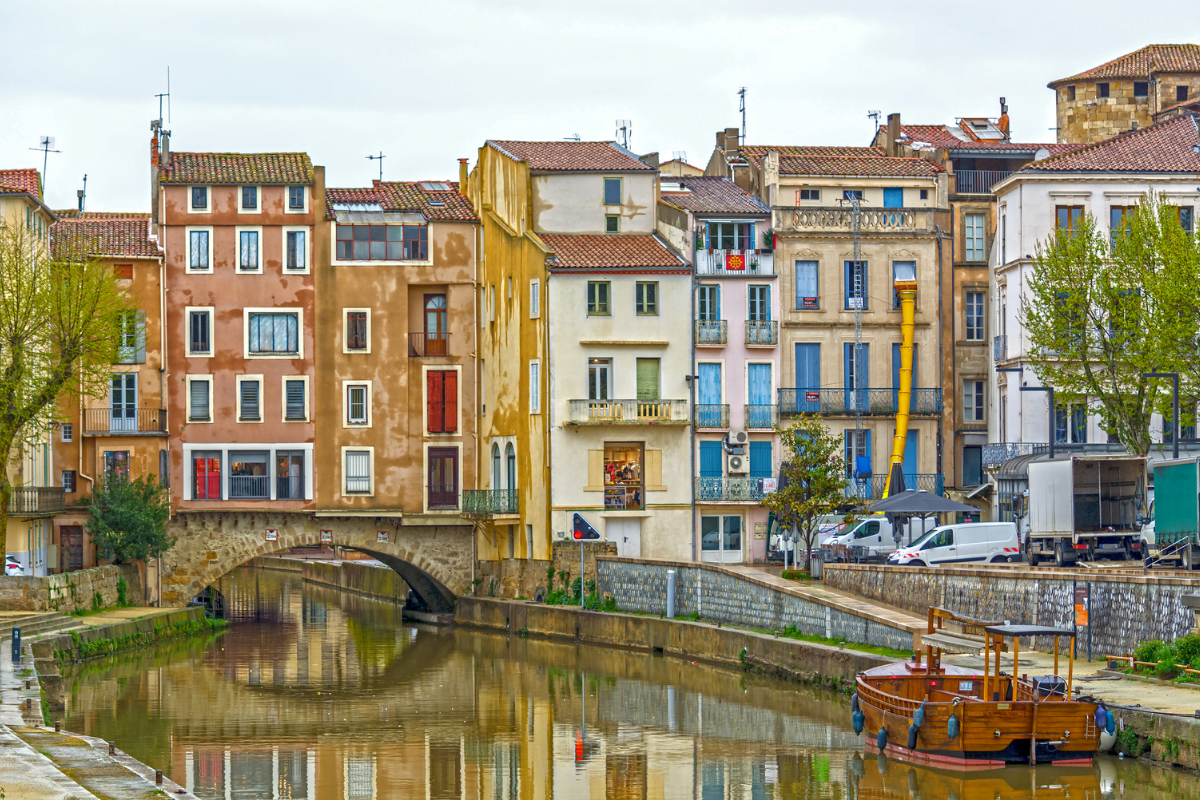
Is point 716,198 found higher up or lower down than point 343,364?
higher up

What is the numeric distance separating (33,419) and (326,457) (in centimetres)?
1220

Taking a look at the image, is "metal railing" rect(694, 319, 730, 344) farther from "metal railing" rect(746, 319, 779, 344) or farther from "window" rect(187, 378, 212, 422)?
"window" rect(187, 378, 212, 422)

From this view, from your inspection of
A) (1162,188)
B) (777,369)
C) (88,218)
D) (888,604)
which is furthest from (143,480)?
(1162,188)

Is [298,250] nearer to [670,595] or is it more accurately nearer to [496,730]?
[670,595]

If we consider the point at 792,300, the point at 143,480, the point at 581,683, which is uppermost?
the point at 792,300

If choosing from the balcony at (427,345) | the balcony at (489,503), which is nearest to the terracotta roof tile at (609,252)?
the balcony at (427,345)

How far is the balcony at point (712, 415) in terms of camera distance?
6162 cm

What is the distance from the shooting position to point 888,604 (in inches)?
1844

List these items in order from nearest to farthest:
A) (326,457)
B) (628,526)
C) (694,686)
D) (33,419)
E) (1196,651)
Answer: (1196,651), (694,686), (33,419), (628,526), (326,457)

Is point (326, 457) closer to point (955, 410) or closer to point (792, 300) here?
→ point (792, 300)

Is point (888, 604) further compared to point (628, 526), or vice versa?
point (628, 526)

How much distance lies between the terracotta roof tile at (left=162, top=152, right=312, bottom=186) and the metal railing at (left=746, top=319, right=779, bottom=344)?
1586 centimetres

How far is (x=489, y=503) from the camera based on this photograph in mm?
64062

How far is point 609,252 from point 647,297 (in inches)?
77.0
